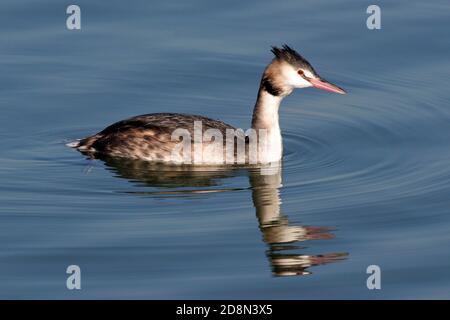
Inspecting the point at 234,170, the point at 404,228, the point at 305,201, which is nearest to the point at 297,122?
the point at 234,170

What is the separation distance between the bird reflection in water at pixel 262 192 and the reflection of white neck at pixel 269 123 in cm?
20

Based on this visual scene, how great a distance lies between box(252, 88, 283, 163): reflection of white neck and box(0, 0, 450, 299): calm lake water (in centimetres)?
27

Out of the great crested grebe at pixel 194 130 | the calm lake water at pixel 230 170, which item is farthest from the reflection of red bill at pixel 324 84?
the calm lake water at pixel 230 170

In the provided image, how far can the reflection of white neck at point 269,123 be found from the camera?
50.5 ft

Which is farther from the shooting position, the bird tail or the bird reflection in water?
the bird tail

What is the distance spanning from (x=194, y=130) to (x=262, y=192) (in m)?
1.39

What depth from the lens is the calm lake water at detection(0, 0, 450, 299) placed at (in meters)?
12.0

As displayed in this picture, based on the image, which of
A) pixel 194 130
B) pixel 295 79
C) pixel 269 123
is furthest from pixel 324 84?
pixel 194 130

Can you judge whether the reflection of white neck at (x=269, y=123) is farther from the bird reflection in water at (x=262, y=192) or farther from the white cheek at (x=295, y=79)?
the white cheek at (x=295, y=79)

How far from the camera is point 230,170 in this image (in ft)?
50.1

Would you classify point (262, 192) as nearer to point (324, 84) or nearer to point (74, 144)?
point (324, 84)

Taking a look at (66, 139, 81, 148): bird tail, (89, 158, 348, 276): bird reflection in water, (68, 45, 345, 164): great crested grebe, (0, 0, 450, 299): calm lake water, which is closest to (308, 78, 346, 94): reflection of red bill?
(68, 45, 345, 164): great crested grebe

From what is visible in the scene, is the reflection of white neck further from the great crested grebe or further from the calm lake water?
the calm lake water

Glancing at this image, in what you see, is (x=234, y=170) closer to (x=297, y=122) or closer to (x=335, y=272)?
(x=297, y=122)
